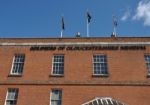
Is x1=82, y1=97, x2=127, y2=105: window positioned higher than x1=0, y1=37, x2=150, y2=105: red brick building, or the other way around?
x1=0, y1=37, x2=150, y2=105: red brick building

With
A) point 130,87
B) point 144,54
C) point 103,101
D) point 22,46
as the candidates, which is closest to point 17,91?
point 22,46

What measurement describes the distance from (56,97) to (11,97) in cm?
459

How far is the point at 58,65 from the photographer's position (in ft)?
92.1

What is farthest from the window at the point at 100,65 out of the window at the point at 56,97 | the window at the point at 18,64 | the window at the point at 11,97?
the window at the point at 11,97

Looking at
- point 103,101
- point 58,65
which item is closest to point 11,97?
point 58,65

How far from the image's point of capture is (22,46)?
29.3m

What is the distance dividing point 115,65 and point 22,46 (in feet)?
34.2

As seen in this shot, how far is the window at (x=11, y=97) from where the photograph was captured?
26375mm

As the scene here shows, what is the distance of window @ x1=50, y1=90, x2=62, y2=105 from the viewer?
2598cm

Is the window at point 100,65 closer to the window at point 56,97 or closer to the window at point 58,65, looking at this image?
the window at point 58,65

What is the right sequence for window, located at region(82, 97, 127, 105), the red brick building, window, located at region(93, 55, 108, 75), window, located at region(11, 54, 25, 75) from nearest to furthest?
1. window, located at region(82, 97, 127, 105)
2. the red brick building
3. window, located at region(93, 55, 108, 75)
4. window, located at region(11, 54, 25, 75)

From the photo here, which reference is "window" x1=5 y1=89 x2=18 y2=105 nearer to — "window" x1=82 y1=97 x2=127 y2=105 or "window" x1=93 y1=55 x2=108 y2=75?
"window" x1=82 y1=97 x2=127 y2=105

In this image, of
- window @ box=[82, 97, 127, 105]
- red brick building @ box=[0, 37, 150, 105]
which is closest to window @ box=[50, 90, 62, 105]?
red brick building @ box=[0, 37, 150, 105]

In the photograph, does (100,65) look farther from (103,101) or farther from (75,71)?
(103,101)
